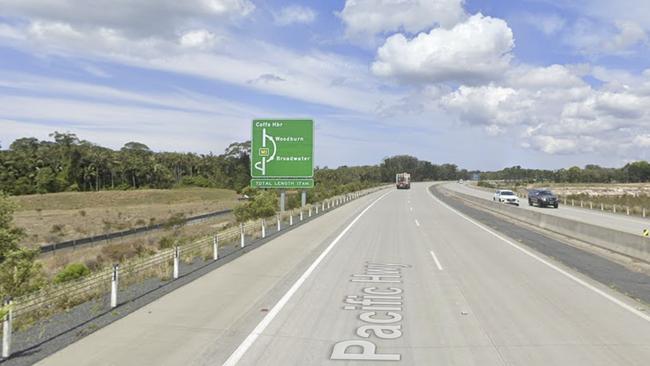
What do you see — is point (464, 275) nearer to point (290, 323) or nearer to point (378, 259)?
point (378, 259)

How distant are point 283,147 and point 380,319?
2573cm

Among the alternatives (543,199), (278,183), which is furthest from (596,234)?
(543,199)

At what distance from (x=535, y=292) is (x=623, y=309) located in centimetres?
177

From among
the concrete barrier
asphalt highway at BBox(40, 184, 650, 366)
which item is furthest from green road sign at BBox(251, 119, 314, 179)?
asphalt highway at BBox(40, 184, 650, 366)

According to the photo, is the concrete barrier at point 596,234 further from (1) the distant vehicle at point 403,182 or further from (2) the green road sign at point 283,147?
(1) the distant vehicle at point 403,182

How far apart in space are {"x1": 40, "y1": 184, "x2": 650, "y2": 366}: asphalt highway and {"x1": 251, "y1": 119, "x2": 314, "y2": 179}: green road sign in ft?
60.5

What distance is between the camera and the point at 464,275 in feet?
42.1

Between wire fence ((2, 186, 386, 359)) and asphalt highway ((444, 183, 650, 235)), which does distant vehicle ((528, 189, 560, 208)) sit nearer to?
asphalt highway ((444, 183, 650, 235))

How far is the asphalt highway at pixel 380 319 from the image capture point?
660 centimetres

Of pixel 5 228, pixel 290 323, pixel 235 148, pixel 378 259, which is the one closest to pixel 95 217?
pixel 5 228

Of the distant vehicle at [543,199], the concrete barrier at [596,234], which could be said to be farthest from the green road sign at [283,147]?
the distant vehicle at [543,199]

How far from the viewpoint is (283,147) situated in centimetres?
3366

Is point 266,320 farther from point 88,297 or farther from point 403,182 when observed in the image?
point 403,182

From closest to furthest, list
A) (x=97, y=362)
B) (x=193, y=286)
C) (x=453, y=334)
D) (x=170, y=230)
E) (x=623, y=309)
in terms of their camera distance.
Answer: (x=97, y=362) < (x=453, y=334) < (x=623, y=309) < (x=193, y=286) < (x=170, y=230)
